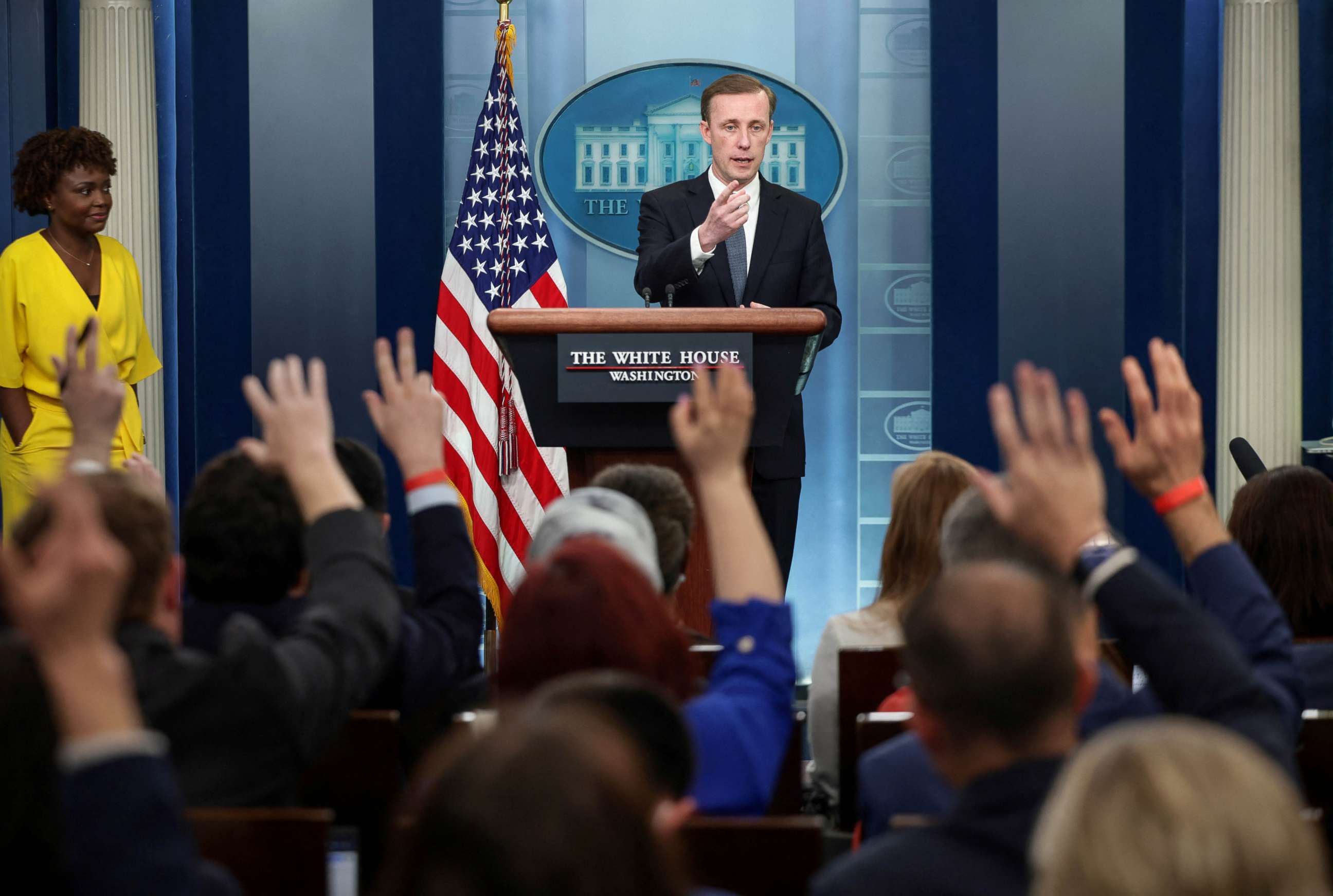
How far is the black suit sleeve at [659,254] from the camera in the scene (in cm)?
462

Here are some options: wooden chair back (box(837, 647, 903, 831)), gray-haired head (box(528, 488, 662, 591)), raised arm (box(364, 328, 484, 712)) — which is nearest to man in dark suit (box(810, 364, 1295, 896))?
gray-haired head (box(528, 488, 662, 591))

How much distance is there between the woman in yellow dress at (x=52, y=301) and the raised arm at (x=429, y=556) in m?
2.85

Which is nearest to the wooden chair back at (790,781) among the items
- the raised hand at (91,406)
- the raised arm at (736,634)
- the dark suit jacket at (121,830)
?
the raised arm at (736,634)

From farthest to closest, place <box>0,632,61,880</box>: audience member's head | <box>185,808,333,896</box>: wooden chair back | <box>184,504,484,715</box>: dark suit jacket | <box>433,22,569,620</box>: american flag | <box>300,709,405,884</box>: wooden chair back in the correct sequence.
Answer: <box>433,22,569,620</box>: american flag, <box>184,504,484,715</box>: dark suit jacket, <box>300,709,405,884</box>: wooden chair back, <box>185,808,333,896</box>: wooden chair back, <box>0,632,61,880</box>: audience member's head

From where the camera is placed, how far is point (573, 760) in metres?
0.97

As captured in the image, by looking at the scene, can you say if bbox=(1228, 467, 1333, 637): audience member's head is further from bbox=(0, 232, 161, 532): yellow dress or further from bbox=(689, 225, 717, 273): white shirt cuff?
bbox=(0, 232, 161, 532): yellow dress

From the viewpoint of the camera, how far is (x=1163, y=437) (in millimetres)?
2096

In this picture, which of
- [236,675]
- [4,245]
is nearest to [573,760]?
[236,675]

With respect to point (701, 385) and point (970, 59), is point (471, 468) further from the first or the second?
point (701, 385)

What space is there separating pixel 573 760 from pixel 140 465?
2.41 meters

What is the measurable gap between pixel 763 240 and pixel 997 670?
3781 mm

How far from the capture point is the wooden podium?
3949 mm

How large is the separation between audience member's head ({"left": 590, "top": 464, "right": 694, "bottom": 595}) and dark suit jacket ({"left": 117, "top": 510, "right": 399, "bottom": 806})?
0.92m

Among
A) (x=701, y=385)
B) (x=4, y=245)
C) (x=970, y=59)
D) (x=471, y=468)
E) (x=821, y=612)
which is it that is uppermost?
(x=970, y=59)
